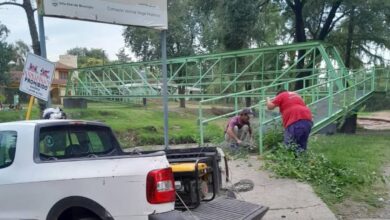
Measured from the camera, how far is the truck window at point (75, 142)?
15.9ft

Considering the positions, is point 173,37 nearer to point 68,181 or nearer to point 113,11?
point 113,11

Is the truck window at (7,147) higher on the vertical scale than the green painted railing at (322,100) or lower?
higher

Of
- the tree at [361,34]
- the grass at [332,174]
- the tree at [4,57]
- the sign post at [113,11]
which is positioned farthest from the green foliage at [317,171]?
the tree at [4,57]

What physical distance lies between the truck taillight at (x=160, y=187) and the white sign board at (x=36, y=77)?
411 cm

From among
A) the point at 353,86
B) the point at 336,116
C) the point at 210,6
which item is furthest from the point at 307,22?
the point at 336,116

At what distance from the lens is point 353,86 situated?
1548cm

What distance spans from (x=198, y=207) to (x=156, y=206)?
0.74 m

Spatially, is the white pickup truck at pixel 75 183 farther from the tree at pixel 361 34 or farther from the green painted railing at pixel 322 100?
the tree at pixel 361 34

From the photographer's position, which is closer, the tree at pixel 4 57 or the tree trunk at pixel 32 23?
the tree trunk at pixel 32 23

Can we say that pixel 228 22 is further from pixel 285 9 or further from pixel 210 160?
pixel 210 160

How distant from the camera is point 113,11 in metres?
8.12

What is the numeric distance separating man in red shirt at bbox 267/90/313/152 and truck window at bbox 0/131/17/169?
586cm

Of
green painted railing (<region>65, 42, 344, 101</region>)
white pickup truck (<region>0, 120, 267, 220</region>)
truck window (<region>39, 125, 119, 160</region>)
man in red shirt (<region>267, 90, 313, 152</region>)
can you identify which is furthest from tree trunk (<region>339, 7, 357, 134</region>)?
white pickup truck (<region>0, 120, 267, 220</region>)

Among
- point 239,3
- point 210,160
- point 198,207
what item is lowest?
point 198,207
